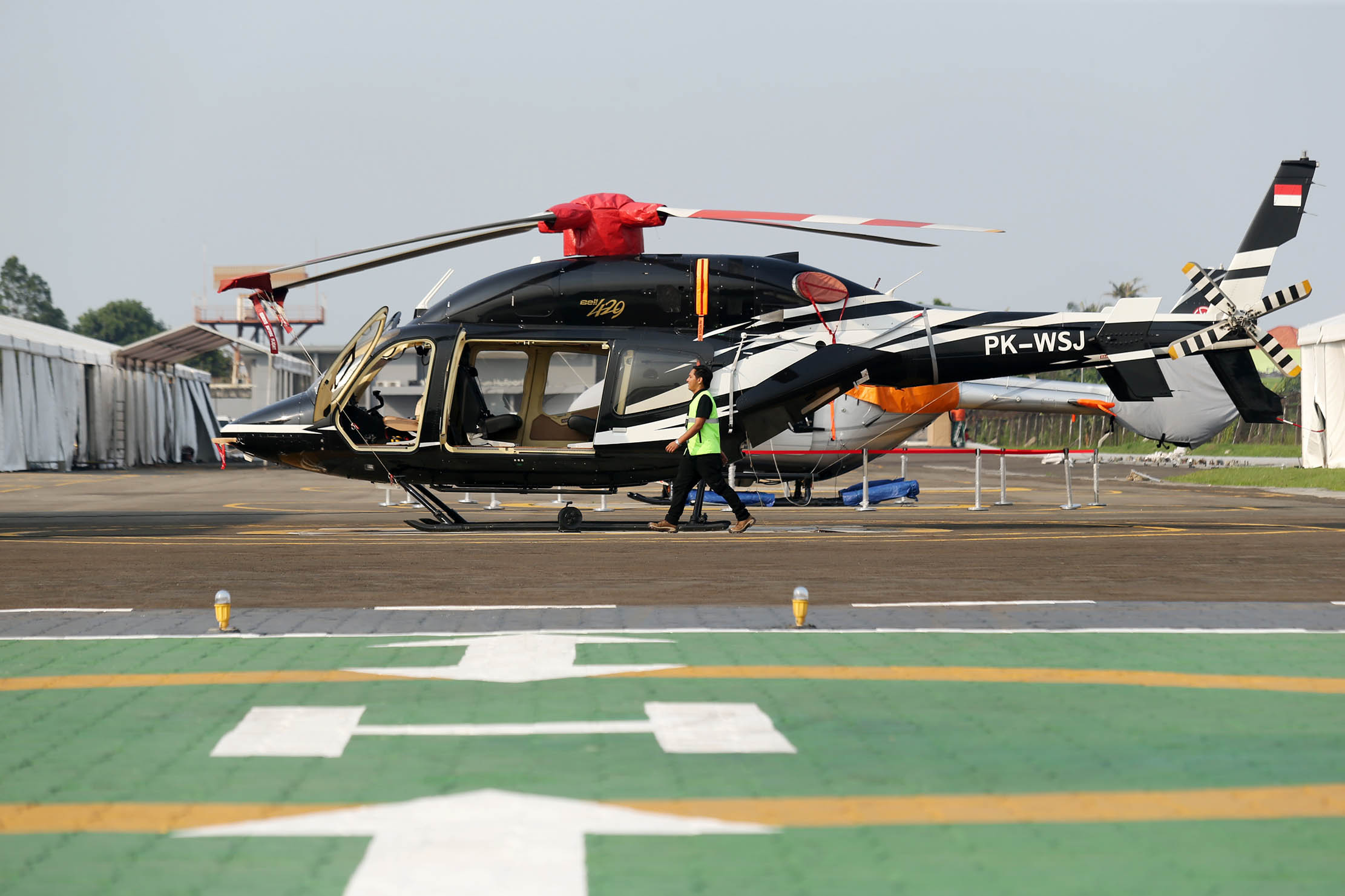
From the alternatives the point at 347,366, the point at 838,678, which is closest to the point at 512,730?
the point at 838,678

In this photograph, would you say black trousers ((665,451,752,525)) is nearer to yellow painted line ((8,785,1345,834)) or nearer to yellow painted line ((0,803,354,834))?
yellow painted line ((8,785,1345,834))

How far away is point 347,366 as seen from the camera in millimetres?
16938

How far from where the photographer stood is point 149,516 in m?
21.2

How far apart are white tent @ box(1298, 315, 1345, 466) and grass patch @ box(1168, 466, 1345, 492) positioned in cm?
223

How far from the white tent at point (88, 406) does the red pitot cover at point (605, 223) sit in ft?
110

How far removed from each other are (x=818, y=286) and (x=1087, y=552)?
551 centimetres

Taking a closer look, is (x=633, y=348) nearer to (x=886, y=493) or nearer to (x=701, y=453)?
(x=701, y=453)

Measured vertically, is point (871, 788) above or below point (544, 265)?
below

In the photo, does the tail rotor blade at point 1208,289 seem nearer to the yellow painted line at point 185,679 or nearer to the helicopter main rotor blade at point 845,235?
the helicopter main rotor blade at point 845,235

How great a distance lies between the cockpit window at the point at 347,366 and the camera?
54.8 feet

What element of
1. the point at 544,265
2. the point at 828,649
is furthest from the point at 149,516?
the point at 828,649

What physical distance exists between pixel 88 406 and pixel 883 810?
174 ft

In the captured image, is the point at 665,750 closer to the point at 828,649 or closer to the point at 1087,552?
the point at 828,649

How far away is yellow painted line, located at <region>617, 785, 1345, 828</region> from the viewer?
3.86 m
